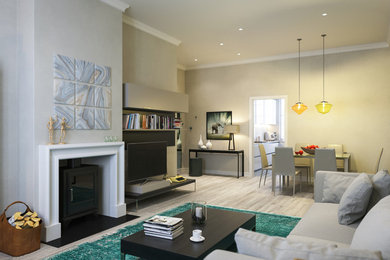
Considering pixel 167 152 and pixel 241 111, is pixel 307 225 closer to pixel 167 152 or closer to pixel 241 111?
pixel 167 152

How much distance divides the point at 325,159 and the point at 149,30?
12.7 feet

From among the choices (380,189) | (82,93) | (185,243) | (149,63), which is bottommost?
(185,243)

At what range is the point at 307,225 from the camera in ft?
8.13

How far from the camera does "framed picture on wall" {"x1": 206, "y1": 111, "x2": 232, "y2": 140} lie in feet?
26.3

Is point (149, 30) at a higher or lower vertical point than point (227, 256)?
higher

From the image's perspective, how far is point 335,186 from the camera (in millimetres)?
3141

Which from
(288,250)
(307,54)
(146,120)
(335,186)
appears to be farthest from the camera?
(307,54)

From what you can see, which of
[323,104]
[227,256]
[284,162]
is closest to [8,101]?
[227,256]

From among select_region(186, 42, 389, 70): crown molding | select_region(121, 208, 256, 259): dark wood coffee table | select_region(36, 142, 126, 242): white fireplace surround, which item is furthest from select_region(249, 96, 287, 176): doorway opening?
select_region(121, 208, 256, 259): dark wood coffee table

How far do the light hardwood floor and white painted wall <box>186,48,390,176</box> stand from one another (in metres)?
1.33

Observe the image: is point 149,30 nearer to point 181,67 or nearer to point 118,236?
point 181,67

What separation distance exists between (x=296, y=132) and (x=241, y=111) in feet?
4.98

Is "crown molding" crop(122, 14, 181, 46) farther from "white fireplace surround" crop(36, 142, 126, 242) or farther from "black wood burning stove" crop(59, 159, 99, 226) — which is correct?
"black wood burning stove" crop(59, 159, 99, 226)

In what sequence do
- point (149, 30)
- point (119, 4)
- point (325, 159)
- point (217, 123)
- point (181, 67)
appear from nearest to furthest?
point (119, 4), point (325, 159), point (149, 30), point (217, 123), point (181, 67)
